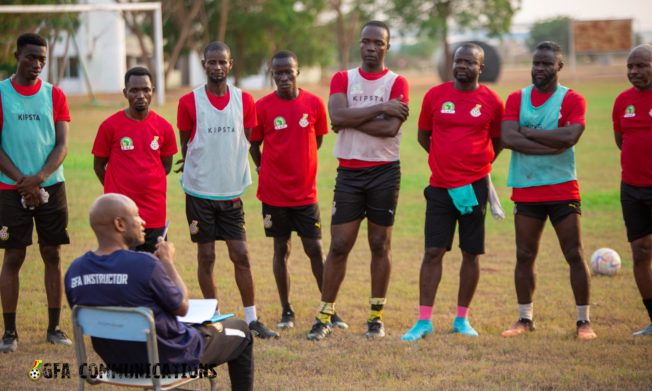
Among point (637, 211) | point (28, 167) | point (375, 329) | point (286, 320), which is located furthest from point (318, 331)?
point (637, 211)

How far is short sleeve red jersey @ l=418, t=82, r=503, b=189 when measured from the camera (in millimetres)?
7625

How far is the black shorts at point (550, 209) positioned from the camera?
7629 mm

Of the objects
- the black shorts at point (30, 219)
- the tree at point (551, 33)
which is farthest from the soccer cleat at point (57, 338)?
the tree at point (551, 33)

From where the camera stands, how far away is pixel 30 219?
7688mm

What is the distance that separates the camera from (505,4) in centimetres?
6375

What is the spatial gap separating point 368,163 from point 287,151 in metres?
0.75

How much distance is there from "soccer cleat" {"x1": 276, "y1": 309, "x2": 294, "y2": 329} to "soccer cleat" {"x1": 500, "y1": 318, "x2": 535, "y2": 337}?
72.9 inches

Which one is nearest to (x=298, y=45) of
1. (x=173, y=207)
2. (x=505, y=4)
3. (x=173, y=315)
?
(x=505, y=4)

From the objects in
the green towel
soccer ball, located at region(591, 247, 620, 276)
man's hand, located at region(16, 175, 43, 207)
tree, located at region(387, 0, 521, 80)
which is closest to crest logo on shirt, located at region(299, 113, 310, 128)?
the green towel

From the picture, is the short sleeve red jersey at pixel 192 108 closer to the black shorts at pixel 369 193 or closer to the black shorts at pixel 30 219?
the black shorts at pixel 369 193

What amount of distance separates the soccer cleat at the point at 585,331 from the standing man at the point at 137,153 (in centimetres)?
356

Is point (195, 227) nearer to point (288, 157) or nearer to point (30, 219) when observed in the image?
point (288, 157)

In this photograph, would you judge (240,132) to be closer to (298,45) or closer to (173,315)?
(173,315)

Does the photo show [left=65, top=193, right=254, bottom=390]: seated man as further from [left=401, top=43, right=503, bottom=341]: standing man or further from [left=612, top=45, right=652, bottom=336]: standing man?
[left=612, top=45, right=652, bottom=336]: standing man
